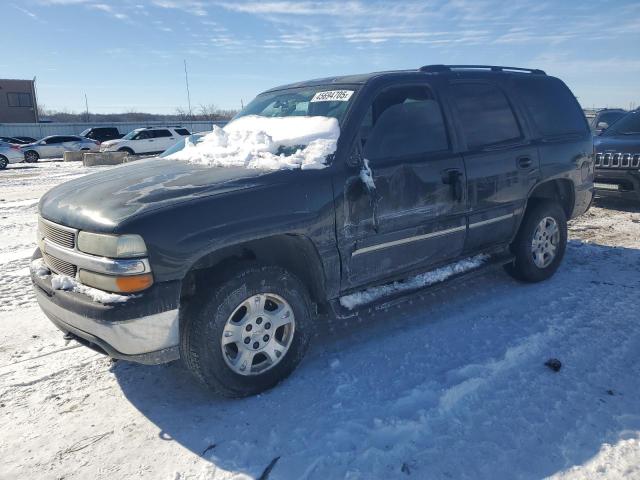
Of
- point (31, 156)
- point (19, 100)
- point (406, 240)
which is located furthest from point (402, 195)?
point (19, 100)

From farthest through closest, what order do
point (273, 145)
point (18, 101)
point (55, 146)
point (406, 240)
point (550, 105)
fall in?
point (18, 101) < point (55, 146) < point (550, 105) < point (406, 240) < point (273, 145)

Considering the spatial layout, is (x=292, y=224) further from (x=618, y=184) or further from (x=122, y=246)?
A: (x=618, y=184)

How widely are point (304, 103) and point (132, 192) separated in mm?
1611

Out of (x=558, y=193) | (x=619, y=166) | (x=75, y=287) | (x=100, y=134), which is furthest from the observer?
(x=100, y=134)

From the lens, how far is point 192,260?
2.74 metres

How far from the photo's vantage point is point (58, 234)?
120 inches

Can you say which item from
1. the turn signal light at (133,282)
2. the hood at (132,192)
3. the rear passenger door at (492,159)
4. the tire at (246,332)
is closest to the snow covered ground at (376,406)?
the tire at (246,332)

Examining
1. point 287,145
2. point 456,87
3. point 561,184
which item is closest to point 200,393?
point 287,145

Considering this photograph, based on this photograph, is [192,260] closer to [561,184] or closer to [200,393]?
[200,393]

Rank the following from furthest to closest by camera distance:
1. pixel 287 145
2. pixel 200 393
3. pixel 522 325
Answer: pixel 522 325
pixel 287 145
pixel 200 393

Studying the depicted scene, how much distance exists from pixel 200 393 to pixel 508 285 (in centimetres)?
323

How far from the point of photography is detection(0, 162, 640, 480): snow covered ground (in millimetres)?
2521

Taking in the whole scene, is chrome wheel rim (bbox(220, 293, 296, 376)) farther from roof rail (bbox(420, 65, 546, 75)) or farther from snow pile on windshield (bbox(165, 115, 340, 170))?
roof rail (bbox(420, 65, 546, 75))

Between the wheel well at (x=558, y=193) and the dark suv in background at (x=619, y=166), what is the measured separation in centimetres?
338
